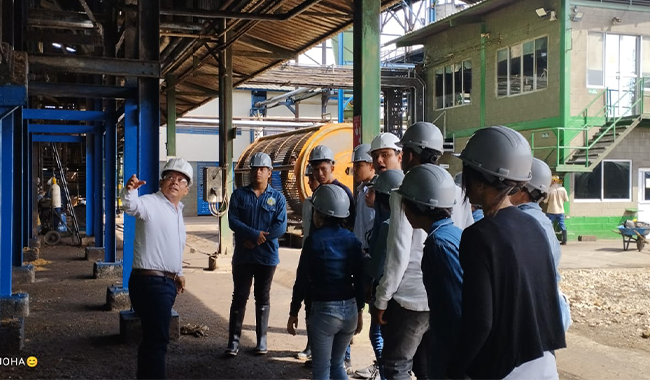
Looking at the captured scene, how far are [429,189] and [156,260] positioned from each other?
2.36 m

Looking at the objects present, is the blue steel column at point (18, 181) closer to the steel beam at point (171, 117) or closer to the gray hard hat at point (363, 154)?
the gray hard hat at point (363, 154)

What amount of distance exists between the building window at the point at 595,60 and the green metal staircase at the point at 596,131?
396 mm

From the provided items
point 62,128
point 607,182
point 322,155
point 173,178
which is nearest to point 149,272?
point 173,178

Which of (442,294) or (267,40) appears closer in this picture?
(442,294)

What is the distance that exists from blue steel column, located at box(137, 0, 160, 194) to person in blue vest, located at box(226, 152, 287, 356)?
1428 millimetres

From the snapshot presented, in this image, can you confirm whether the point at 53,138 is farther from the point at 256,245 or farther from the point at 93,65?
the point at 256,245

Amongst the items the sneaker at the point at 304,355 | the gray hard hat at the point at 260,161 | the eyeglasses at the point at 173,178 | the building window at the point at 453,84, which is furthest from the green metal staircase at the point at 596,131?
the eyeglasses at the point at 173,178

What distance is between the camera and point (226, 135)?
13430mm

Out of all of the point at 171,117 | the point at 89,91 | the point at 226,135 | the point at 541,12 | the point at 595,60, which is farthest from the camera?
the point at 595,60

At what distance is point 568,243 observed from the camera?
18.4m

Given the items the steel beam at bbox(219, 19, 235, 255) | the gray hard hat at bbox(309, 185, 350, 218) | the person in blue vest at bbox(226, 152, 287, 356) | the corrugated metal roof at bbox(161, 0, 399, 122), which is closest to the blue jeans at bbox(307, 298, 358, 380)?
the gray hard hat at bbox(309, 185, 350, 218)

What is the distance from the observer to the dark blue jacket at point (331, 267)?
4.21m

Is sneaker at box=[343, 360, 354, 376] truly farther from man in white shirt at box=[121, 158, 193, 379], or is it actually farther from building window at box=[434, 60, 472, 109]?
building window at box=[434, 60, 472, 109]

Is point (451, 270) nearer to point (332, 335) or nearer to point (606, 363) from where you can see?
point (332, 335)
